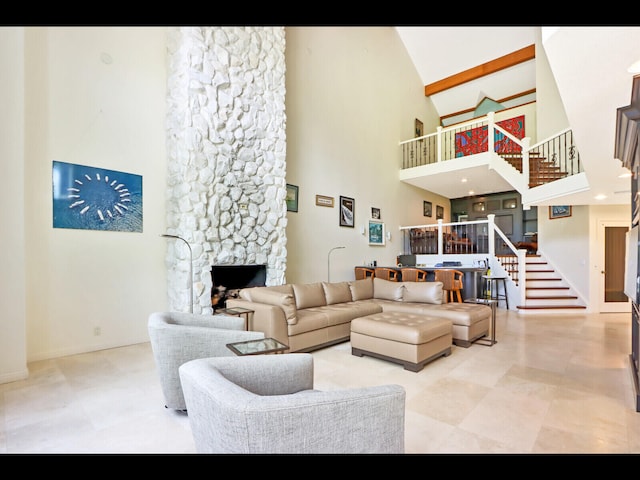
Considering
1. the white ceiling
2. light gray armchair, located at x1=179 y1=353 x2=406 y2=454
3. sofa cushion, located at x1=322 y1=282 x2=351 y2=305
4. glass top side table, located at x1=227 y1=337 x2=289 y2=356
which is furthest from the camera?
sofa cushion, located at x1=322 y1=282 x2=351 y2=305

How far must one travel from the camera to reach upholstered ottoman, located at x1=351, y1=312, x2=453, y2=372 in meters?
3.43

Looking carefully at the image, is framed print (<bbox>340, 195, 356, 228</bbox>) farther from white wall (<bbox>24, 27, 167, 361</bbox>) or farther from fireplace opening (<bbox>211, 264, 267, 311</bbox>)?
white wall (<bbox>24, 27, 167, 361</bbox>)

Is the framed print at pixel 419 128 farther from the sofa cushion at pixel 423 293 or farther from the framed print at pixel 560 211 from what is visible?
the sofa cushion at pixel 423 293

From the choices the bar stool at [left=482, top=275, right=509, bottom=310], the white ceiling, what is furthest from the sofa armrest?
the bar stool at [left=482, top=275, right=509, bottom=310]

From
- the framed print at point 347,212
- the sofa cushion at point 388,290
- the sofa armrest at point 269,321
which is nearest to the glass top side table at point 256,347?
the sofa armrest at point 269,321

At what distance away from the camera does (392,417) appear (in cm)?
135

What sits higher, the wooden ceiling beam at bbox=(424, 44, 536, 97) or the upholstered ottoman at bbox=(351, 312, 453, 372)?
the wooden ceiling beam at bbox=(424, 44, 536, 97)

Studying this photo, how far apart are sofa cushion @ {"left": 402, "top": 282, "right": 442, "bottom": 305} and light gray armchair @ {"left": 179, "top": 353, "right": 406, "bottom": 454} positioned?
12.4 ft

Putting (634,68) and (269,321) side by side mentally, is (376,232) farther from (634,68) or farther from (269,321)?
(634,68)

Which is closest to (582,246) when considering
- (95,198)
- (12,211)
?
(95,198)

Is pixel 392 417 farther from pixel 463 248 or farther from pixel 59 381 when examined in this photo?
pixel 463 248

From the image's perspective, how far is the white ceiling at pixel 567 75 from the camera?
1635 millimetres

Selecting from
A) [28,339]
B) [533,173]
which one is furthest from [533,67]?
[28,339]
